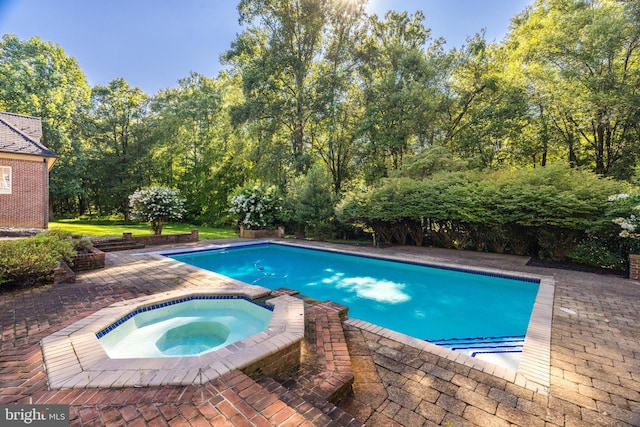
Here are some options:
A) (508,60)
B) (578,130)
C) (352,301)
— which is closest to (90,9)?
(352,301)

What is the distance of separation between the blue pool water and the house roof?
31.5 ft

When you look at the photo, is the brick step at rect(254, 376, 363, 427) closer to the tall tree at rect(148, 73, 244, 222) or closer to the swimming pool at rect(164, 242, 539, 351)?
the swimming pool at rect(164, 242, 539, 351)

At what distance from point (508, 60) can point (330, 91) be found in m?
10.1

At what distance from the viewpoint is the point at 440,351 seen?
3301mm

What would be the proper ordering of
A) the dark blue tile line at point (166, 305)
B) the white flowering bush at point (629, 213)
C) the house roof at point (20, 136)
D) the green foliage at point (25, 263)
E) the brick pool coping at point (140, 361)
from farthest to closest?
the house roof at point (20, 136), the white flowering bush at point (629, 213), the green foliage at point (25, 263), the dark blue tile line at point (166, 305), the brick pool coping at point (140, 361)

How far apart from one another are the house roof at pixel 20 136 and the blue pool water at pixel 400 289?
9.61 meters

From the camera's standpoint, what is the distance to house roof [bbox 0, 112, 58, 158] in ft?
41.5

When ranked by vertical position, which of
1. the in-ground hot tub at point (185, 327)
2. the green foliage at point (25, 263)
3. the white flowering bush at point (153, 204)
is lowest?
the in-ground hot tub at point (185, 327)

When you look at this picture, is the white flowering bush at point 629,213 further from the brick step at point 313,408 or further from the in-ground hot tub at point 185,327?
the in-ground hot tub at point 185,327

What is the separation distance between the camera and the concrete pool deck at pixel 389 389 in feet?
6.48

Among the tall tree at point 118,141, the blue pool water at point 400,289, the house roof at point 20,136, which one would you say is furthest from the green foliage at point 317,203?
the tall tree at point 118,141

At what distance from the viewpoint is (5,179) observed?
40.8 ft

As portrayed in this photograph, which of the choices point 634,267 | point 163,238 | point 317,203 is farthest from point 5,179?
point 634,267

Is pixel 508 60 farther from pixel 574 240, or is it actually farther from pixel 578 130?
pixel 574 240
